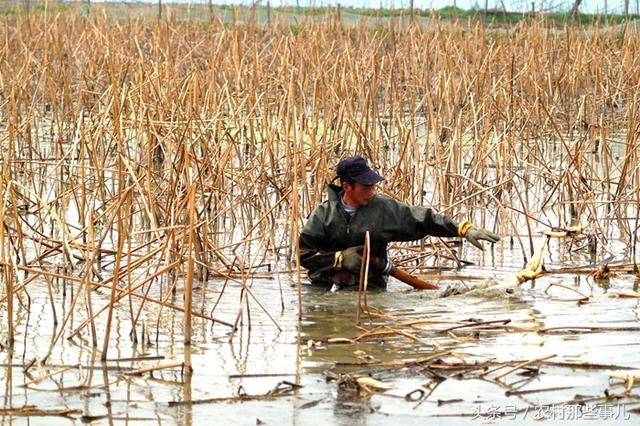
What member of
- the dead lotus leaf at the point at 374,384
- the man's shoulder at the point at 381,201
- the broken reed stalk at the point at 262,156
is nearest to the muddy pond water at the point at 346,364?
the dead lotus leaf at the point at 374,384

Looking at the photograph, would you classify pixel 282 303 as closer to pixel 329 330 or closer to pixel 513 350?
pixel 329 330

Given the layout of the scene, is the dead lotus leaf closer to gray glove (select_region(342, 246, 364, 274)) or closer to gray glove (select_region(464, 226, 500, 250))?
gray glove (select_region(464, 226, 500, 250))

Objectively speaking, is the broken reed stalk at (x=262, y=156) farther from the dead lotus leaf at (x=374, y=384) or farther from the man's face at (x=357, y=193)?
the dead lotus leaf at (x=374, y=384)

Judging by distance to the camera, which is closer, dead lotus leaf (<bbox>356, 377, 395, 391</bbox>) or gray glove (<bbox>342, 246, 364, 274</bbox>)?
dead lotus leaf (<bbox>356, 377, 395, 391</bbox>)

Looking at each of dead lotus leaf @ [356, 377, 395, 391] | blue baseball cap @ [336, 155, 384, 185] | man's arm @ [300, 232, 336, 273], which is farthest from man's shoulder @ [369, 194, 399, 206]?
dead lotus leaf @ [356, 377, 395, 391]

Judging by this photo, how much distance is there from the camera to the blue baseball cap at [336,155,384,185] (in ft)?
19.4

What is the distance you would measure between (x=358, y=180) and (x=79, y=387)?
225 cm

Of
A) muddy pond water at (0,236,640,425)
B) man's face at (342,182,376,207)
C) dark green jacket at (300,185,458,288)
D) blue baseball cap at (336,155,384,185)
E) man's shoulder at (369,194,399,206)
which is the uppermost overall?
blue baseball cap at (336,155,384,185)

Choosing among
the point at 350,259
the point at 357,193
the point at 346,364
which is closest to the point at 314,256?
the point at 350,259

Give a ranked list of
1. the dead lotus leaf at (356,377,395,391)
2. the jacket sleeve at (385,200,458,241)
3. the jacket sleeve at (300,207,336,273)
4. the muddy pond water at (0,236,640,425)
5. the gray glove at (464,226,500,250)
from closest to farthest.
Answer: the muddy pond water at (0,236,640,425)
the dead lotus leaf at (356,377,395,391)
the gray glove at (464,226,500,250)
the jacket sleeve at (385,200,458,241)
the jacket sleeve at (300,207,336,273)

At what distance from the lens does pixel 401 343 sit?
4832 millimetres

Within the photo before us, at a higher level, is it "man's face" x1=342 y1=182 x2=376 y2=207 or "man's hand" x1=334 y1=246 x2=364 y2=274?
"man's face" x1=342 y1=182 x2=376 y2=207

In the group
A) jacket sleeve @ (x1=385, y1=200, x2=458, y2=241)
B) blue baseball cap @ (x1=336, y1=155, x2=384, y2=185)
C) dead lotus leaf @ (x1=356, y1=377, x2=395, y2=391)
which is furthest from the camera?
jacket sleeve @ (x1=385, y1=200, x2=458, y2=241)

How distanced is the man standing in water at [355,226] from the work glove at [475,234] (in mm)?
79
